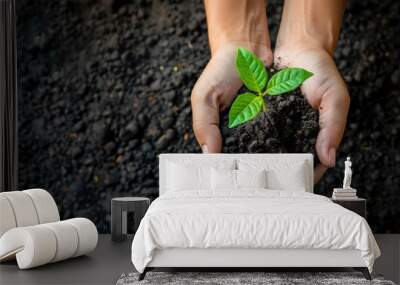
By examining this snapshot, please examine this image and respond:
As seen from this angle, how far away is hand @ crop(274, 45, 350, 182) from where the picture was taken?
6.32 m

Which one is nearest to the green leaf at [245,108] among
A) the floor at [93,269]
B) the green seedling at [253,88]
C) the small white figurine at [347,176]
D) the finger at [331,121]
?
the green seedling at [253,88]

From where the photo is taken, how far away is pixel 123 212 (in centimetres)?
607

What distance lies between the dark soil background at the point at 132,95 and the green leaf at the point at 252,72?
0.35 meters

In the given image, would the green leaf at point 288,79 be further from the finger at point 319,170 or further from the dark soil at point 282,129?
the finger at point 319,170

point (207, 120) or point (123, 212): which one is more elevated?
point (207, 120)

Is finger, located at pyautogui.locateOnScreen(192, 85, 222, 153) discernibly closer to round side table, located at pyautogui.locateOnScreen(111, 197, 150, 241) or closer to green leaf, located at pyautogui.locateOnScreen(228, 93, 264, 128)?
green leaf, located at pyautogui.locateOnScreen(228, 93, 264, 128)

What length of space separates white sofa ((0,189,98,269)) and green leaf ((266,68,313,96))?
2280mm

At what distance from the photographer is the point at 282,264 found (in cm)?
443

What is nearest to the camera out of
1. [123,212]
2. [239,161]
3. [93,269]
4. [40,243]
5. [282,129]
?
[40,243]

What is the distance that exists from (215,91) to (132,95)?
2.68ft

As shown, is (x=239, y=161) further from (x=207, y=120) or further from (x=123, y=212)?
(x=123, y=212)

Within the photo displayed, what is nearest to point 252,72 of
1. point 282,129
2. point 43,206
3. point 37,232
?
point 282,129

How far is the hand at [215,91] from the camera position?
6.37 metres

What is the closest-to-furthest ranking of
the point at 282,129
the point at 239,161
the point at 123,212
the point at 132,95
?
1. the point at 123,212
2. the point at 239,161
3. the point at 282,129
4. the point at 132,95
